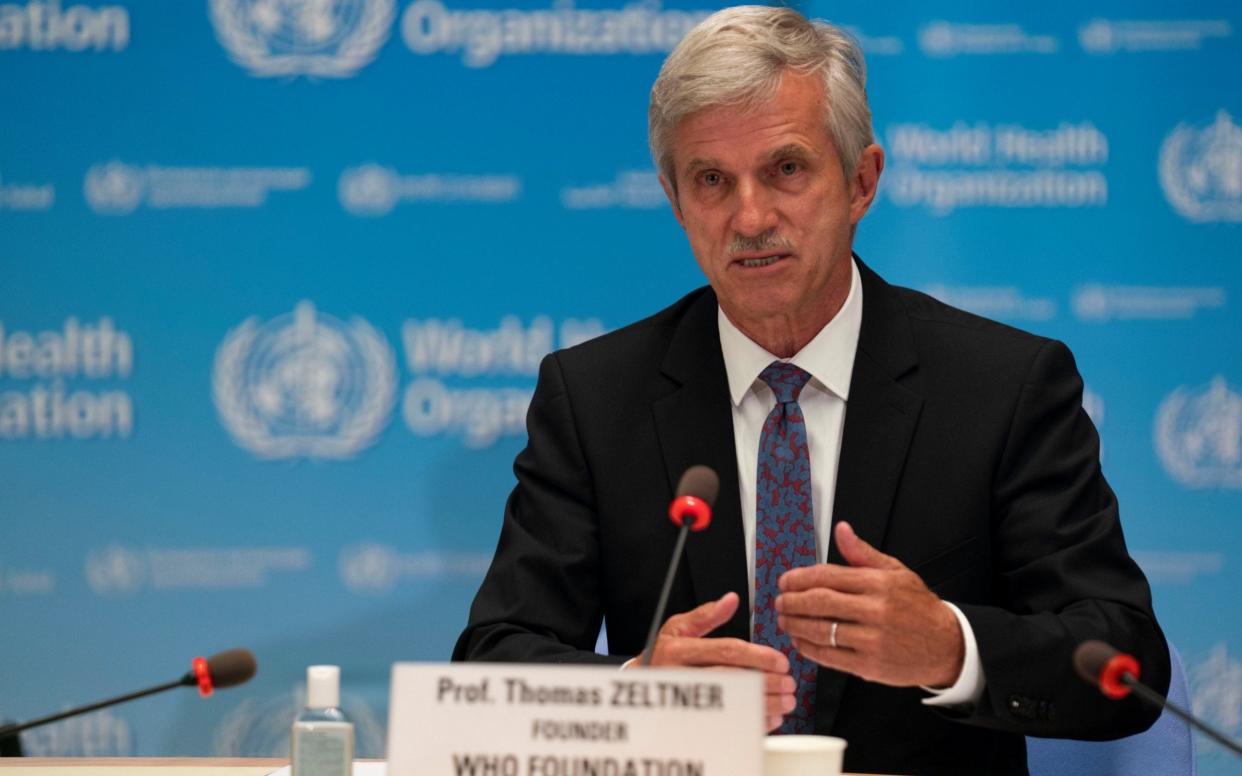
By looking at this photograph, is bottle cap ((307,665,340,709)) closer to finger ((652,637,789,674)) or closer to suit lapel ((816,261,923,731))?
finger ((652,637,789,674))

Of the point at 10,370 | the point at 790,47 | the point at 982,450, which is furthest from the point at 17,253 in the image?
the point at 982,450

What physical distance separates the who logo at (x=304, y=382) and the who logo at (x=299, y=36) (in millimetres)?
644

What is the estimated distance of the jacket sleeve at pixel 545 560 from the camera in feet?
7.82

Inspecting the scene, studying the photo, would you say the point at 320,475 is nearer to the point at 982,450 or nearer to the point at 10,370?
the point at 10,370

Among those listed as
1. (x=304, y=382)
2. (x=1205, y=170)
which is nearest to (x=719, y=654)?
(x=304, y=382)

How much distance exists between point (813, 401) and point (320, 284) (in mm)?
1710

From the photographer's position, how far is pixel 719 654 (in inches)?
72.4

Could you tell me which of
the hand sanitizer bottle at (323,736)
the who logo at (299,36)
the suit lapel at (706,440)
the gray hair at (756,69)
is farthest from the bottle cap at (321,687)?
the who logo at (299,36)

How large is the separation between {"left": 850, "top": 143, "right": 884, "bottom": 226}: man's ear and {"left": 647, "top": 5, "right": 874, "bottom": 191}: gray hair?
4 cm

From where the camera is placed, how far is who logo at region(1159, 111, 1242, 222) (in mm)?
3654

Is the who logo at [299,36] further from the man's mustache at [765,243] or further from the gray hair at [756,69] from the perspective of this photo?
the man's mustache at [765,243]

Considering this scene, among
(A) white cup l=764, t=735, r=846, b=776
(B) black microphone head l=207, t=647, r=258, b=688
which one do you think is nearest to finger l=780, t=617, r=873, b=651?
(A) white cup l=764, t=735, r=846, b=776

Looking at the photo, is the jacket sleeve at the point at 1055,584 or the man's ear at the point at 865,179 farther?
the man's ear at the point at 865,179

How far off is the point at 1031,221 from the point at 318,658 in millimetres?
2203
